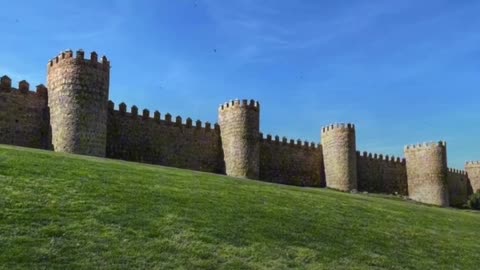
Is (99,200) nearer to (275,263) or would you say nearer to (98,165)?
(275,263)

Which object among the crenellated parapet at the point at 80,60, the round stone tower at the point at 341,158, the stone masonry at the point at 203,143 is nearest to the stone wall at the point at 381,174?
the stone masonry at the point at 203,143

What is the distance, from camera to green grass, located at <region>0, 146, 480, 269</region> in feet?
33.4

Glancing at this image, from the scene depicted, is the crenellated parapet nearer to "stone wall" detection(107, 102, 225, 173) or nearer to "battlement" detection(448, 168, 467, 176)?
"stone wall" detection(107, 102, 225, 173)

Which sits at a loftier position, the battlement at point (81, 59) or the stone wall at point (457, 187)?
the battlement at point (81, 59)

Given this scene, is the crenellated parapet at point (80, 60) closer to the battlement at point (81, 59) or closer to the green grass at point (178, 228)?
the battlement at point (81, 59)

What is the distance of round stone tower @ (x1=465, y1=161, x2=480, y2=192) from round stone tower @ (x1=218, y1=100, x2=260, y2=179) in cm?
2794

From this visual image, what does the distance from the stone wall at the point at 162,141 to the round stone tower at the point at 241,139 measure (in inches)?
30.3

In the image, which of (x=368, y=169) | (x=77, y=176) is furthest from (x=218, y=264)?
(x=368, y=169)

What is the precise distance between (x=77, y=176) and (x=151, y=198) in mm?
2255

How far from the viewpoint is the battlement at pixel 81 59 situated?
27230mm

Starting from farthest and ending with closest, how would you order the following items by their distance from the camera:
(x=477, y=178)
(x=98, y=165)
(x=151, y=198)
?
(x=477, y=178) → (x=98, y=165) → (x=151, y=198)

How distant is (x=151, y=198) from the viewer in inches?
546

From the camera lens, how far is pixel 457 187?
2148 inches

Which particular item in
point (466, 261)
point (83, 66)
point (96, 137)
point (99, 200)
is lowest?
point (466, 261)
